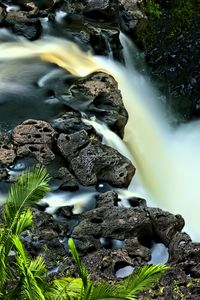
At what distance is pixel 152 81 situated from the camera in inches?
484

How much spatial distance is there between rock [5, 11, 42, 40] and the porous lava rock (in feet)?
10.2

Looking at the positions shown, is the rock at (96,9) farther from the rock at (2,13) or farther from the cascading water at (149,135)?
the rock at (2,13)

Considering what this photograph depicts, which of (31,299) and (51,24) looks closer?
(31,299)

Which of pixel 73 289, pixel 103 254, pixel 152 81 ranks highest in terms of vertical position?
pixel 73 289

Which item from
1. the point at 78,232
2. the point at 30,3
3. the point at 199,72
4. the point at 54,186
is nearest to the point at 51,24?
the point at 30,3

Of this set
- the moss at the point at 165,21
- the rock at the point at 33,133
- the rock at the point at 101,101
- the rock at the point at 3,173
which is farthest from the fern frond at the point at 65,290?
the moss at the point at 165,21

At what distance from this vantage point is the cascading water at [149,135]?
9.21m

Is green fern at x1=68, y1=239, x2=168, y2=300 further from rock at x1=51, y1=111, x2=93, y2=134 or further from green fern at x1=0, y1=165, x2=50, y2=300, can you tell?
rock at x1=51, y1=111, x2=93, y2=134

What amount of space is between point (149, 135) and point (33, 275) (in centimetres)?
613

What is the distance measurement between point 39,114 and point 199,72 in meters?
4.45

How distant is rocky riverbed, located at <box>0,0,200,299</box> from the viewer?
6.51 meters

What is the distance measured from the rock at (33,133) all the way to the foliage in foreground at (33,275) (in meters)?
3.16

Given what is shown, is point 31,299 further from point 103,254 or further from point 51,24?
point 51,24

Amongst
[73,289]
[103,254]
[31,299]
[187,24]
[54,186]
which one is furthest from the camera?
[187,24]
